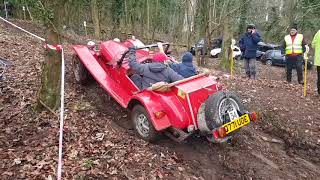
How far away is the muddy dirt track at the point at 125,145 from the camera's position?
557cm

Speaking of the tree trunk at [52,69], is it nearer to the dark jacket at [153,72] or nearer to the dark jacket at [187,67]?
the dark jacket at [153,72]

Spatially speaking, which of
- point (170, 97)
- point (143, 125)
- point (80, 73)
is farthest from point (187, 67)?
point (80, 73)

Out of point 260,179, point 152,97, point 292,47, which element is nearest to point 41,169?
point 152,97

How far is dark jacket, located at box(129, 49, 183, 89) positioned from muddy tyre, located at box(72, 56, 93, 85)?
6.38ft

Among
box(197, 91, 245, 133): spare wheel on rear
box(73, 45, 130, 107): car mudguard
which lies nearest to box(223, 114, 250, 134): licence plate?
box(197, 91, 245, 133): spare wheel on rear

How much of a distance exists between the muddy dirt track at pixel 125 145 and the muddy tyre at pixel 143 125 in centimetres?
16

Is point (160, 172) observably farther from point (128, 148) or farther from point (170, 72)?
point (170, 72)

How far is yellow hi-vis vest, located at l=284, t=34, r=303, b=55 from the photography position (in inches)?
479

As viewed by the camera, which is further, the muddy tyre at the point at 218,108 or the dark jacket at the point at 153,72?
the dark jacket at the point at 153,72

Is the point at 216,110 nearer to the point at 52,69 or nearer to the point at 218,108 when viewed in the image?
the point at 218,108

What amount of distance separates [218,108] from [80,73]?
4.26 m

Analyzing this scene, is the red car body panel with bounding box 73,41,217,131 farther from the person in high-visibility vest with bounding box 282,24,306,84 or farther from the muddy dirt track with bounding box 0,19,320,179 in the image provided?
the person in high-visibility vest with bounding box 282,24,306,84

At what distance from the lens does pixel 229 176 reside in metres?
6.02

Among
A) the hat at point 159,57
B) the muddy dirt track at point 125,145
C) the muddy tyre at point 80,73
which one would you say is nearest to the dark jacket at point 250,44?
the muddy dirt track at point 125,145
